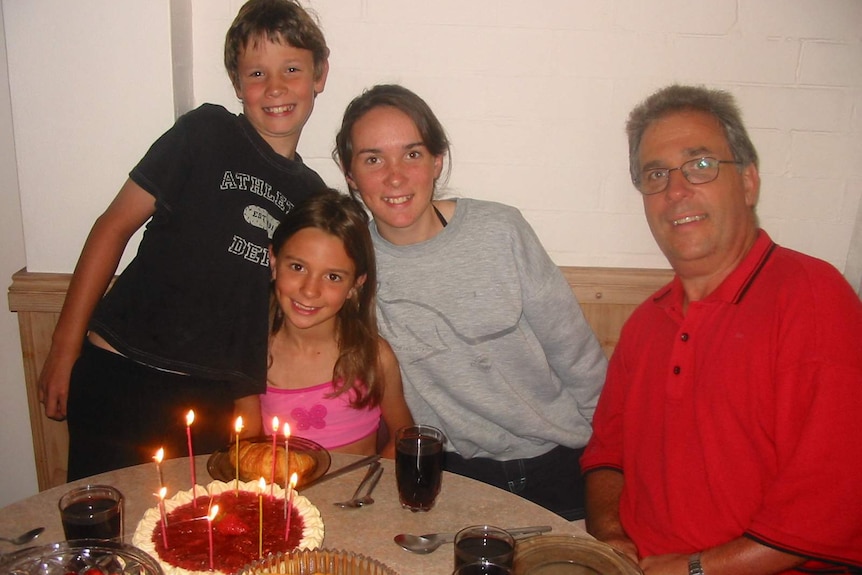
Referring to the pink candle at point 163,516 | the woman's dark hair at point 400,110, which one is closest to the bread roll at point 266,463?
the pink candle at point 163,516

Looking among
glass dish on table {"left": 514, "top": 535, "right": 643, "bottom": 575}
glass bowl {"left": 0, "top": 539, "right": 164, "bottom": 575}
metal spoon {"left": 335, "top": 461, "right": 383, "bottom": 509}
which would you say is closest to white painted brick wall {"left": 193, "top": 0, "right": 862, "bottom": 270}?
metal spoon {"left": 335, "top": 461, "right": 383, "bottom": 509}

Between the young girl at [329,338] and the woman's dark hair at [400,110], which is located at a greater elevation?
the woman's dark hair at [400,110]

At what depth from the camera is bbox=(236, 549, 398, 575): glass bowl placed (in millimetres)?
1021

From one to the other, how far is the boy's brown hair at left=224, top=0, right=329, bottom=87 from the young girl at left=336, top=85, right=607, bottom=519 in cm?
25

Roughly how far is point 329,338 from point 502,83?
1047mm

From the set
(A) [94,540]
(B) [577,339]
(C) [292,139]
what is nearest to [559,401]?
(B) [577,339]

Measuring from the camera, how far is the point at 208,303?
1939 millimetres

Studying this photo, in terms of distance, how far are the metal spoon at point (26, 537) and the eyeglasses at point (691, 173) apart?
1.53 metres

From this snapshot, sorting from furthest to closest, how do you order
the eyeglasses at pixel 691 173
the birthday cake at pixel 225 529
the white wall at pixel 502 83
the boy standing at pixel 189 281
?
the white wall at pixel 502 83
the boy standing at pixel 189 281
the eyeglasses at pixel 691 173
the birthday cake at pixel 225 529

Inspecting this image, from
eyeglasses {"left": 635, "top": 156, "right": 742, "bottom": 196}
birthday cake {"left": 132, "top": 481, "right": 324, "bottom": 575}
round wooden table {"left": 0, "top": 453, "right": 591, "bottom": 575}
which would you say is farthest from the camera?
eyeglasses {"left": 635, "top": 156, "right": 742, "bottom": 196}

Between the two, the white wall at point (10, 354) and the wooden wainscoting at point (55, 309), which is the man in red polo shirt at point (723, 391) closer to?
the wooden wainscoting at point (55, 309)

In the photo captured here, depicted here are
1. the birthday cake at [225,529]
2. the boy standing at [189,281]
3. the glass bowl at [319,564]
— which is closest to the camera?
the glass bowl at [319,564]

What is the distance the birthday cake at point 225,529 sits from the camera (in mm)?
1138

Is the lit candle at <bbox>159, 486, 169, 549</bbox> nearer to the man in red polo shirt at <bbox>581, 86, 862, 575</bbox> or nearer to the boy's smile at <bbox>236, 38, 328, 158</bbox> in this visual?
the man in red polo shirt at <bbox>581, 86, 862, 575</bbox>
